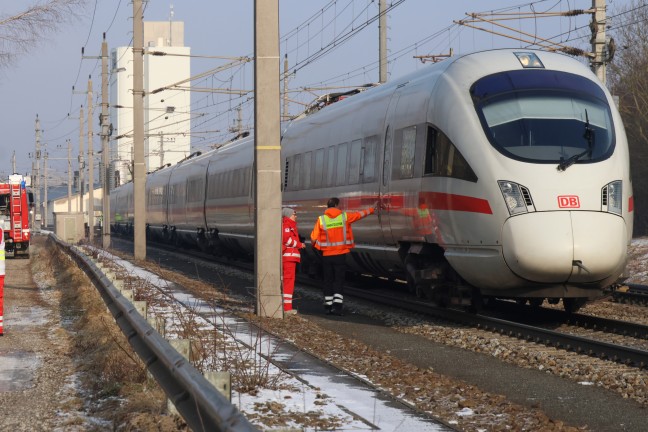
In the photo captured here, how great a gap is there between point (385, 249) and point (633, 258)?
14.9 m

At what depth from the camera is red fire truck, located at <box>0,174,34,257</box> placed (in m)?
35.7

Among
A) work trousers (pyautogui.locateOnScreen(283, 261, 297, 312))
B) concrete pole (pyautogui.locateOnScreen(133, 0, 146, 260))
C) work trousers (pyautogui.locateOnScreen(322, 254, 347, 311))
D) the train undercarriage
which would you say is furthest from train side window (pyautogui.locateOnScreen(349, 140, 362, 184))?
concrete pole (pyautogui.locateOnScreen(133, 0, 146, 260))

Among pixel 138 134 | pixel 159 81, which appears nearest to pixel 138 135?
pixel 138 134

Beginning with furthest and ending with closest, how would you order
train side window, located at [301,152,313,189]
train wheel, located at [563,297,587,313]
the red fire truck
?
the red fire truck, train side window, located at [301,152,313,189], train wheel, located at [563,297,587,313]

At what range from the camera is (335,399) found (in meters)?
8.20

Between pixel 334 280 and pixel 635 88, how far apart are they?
103 ft

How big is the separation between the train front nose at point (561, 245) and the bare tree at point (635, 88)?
3147 cm

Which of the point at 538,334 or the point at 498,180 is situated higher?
the point at 498,180

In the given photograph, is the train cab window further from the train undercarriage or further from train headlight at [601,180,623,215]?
train headlight at [601,180,623,215]

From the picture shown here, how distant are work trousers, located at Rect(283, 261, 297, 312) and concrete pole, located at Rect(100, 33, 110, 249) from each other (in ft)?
75.0

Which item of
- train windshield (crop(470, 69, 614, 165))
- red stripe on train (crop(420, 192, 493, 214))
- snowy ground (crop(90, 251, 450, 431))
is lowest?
snowy ground (crop(90, 251, 450, 431))

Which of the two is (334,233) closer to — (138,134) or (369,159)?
(369,159)

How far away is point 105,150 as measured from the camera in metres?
43.8

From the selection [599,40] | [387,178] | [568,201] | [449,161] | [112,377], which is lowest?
[112,377]
